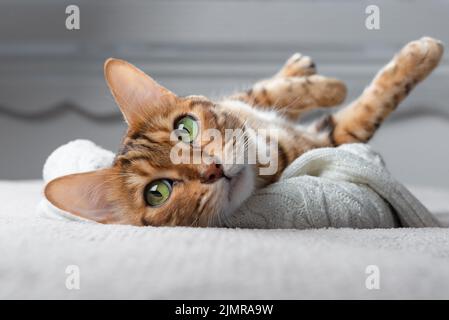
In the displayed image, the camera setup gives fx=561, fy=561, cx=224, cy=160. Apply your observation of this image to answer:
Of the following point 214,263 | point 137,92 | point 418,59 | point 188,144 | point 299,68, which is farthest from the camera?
point 299,68

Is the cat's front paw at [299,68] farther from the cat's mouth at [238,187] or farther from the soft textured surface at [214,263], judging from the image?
the soft textured surface at [214,263]

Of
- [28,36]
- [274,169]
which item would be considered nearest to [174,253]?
[274,169]

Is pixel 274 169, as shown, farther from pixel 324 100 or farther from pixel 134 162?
pixel 324 100

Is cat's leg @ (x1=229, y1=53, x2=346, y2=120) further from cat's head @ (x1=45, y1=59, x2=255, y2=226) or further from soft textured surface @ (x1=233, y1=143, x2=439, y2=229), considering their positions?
soft textured surface @ (x1=233, y1=143, x2=439, y2=229)

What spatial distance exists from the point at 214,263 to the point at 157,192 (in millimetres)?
355

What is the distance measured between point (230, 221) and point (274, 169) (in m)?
0.24

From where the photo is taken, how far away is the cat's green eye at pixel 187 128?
94 centimetres

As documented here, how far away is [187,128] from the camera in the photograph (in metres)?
0.97

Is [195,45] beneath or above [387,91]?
above

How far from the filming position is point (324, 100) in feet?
4.65

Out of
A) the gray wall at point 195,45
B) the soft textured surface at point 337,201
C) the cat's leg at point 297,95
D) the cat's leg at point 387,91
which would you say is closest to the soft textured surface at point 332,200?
the soft textured surface at point 337,201

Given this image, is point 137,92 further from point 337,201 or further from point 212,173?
point 337,201

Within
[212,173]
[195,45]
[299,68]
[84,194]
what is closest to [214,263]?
[212,173]

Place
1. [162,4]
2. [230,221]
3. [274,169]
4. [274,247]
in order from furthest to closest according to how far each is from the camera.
A: [162,4], [274,169], [230,221], [274,247]
